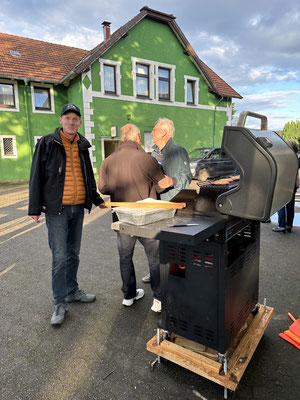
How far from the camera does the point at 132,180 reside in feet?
8.53

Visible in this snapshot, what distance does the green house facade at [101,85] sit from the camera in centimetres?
1347

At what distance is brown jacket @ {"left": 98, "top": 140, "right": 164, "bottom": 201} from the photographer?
101 inches

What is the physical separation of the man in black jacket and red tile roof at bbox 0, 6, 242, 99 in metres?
11.5

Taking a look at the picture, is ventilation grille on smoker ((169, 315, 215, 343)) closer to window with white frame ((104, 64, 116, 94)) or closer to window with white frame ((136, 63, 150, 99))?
window with white frame ((104, 64, 116, 94))

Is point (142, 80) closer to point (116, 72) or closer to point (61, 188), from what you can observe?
point (116, 72)

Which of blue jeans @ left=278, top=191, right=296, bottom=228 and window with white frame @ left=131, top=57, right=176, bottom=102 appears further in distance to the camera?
window with white frame @ left=131, top=57, right=176, bottom=102

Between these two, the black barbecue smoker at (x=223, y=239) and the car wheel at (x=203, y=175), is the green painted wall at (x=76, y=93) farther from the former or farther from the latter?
the black barbecue smoker at (x=223, y=239)

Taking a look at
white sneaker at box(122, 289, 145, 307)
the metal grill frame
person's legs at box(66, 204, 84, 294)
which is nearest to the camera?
the metal grill frame

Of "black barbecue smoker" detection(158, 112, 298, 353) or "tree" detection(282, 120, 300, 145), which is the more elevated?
"tree" detection(282, 120, 300, 145)

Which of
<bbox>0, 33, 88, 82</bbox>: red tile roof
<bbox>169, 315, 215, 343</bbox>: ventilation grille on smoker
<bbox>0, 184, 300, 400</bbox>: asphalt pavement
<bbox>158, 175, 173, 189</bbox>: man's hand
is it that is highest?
<bbox>0, 33, 88, 82</bbox>: red tile roof

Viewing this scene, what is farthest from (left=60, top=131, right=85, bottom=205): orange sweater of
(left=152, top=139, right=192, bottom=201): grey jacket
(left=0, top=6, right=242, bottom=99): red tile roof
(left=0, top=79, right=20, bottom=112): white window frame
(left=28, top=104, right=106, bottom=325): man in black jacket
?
(left=0, top=79, right=20, bottom=112): white window frame

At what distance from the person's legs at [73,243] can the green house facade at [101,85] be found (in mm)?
11295

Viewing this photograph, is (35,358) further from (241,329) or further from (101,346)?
(241,329)

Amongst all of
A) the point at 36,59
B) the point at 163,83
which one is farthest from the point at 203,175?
the point at 36,59
